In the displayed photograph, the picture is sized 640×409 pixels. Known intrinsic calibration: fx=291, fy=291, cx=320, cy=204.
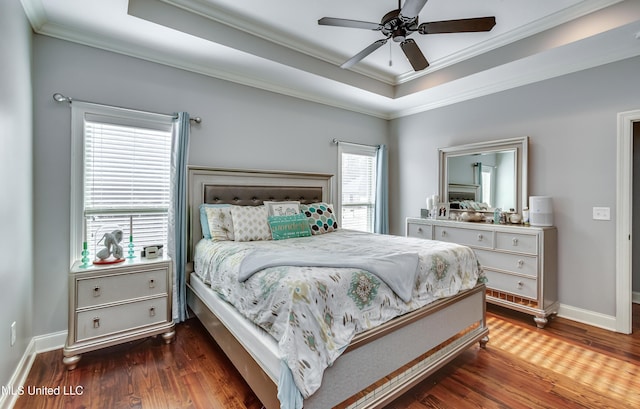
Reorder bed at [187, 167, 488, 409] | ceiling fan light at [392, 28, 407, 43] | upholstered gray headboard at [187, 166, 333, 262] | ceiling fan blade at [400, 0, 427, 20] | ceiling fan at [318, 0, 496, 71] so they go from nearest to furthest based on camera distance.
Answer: bed at [187, 167, 488, 409] < ceiling fan blade at [400, 0, 427, 20] < ceiling fan at [318, 0, 496, 71] < ceiling fan light at [392, 28, 407, 43] < upholstered gray headboard at [187, 166, 333, 262]

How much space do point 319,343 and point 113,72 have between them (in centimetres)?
299

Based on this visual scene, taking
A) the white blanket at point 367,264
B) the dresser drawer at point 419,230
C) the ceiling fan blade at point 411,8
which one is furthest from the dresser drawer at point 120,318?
the dresser drawer at point 419,230

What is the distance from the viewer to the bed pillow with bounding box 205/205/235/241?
2.84 m

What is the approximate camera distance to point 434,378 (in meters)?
2.11

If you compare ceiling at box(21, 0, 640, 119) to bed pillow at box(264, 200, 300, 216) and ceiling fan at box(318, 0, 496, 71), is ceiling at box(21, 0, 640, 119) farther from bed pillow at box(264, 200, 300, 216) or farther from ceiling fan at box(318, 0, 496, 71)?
bed pillow at box(264, 200, 300, 216)

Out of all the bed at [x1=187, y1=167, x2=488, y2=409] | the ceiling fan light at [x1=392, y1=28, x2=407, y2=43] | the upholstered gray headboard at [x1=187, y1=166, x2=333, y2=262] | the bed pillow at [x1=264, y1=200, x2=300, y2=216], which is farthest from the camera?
the bed pillow at [x1=264, y1=200, x2=300, y2=216]

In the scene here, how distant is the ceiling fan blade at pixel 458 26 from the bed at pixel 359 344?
72.4 inches

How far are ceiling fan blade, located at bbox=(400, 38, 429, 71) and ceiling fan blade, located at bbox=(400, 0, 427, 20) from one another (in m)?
0.39

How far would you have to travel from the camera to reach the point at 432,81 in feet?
12.4

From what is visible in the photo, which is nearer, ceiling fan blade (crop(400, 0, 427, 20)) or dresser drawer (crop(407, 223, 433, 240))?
ceiling fan blade (crop(400, 0, 427, 20))

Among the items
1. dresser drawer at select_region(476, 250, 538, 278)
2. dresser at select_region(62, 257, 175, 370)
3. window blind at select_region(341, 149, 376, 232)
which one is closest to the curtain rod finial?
dresser at select_region(62, 257, 175, 370)

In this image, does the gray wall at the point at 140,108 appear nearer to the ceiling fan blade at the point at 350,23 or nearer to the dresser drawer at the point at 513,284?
the ceiling fan blade at the point at 350,23

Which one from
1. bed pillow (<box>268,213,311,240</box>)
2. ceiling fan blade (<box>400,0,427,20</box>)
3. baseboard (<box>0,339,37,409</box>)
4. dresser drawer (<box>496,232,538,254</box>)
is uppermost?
ceiling fan blade (<box>400,0,427,20</box>)

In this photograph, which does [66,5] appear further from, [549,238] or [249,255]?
[549,238]
